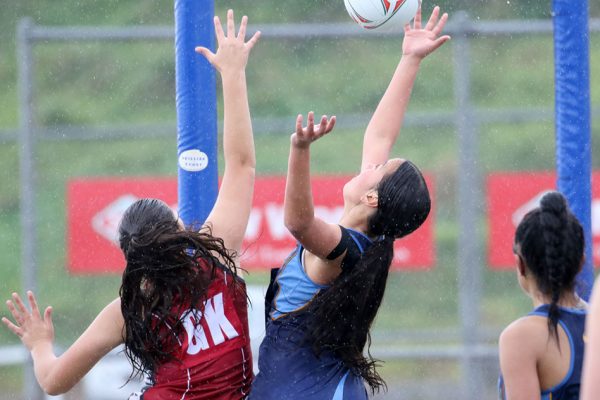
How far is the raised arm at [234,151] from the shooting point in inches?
126

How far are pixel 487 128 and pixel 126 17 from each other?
615 centimetres

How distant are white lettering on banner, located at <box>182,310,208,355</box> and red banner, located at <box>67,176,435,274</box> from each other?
4284mm

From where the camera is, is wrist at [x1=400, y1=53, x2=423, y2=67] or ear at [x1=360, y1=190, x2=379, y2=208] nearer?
ear at [x1=360, y1=190, x2=379, y2=208]

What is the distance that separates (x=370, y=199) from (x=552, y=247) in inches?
26.8

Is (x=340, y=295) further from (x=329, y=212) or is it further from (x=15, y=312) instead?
(x=329, y=212)

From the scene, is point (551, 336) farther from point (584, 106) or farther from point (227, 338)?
point (584, 106)

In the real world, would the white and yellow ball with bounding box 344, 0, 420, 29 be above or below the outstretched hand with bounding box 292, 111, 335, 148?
above

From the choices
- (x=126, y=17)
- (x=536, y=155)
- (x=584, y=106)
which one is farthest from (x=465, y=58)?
(x=126, y=17)

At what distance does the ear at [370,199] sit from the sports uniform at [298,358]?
11cm

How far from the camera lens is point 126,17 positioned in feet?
48.7

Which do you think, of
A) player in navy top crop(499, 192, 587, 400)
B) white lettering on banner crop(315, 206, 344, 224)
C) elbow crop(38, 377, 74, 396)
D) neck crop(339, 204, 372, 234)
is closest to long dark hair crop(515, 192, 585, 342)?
player in navy top crop(499, 192, 587, 400)

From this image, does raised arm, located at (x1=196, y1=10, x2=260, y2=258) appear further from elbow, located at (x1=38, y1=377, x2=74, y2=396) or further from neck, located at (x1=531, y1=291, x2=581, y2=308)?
neck, located at (x1=531, y1=291, x2=581, y2=308)

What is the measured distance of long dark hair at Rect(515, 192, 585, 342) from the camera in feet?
9.00

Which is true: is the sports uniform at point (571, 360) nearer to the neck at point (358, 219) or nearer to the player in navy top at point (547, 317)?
the player in navy top at point (547, 317)
